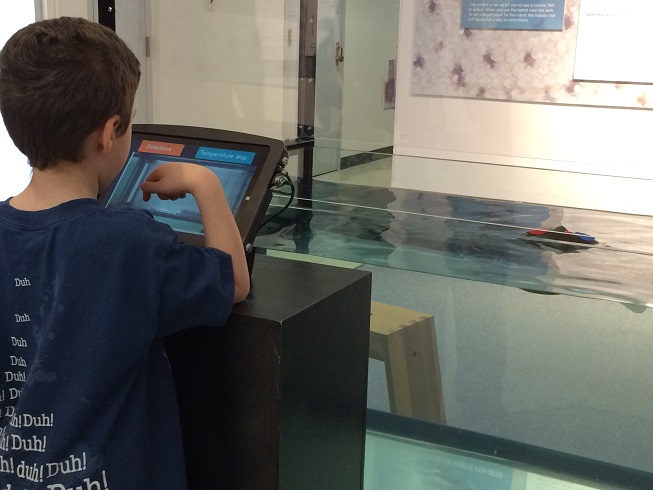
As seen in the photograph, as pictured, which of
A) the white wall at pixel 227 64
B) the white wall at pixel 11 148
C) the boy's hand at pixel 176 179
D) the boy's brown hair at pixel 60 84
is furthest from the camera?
the white wall at pixel 227 64

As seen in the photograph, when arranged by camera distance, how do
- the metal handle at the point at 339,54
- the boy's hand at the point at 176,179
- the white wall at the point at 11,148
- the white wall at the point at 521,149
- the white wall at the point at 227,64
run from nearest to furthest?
the boy's hand at the point at 176,179, the white wall at the point at 521,149, the white wall at the point at 11,148, the white wall at the point at 227,64, the metal handle at the point at 339,54

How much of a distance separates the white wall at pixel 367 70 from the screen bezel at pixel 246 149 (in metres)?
2.19

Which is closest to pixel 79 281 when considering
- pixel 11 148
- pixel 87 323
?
pixel 87 323

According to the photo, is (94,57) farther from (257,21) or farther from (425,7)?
(257,21)

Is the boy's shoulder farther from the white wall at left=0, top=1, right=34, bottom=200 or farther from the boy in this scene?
the white wall at left=0, top=1, right=34, bottom=200

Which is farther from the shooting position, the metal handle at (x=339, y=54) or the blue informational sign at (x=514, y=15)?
the metal handle at (x=339, y=54)

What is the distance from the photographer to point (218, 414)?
0.97m

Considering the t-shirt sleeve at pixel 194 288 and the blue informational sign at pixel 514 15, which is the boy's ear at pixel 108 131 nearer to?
the t-shirt sleeve at pixel 194 288

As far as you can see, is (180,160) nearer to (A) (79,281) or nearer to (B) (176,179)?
(B) (176,179)

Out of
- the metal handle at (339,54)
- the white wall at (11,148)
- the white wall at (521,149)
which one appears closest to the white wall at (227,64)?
the metal handle at (339,54)

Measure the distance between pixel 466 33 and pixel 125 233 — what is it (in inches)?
94.2

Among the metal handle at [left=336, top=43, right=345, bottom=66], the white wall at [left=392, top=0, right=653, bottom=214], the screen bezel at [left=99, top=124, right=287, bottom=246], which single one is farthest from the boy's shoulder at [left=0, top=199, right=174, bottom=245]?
the metal handle at [left=336, top=43, right=345, bottom=66]

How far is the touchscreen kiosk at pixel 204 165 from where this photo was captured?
100 centimetres

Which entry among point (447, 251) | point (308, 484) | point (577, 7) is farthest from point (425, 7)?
point (308, 484)
